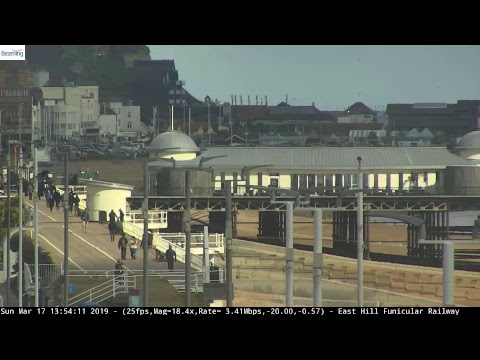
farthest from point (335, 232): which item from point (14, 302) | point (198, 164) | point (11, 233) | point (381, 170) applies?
point (14, 302)

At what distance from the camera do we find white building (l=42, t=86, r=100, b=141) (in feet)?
118

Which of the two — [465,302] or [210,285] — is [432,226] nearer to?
[465,302]

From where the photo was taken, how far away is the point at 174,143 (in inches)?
1591

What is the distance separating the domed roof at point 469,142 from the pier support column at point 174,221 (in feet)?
34.5

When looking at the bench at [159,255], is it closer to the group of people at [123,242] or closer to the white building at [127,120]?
the group of people at [123,242]

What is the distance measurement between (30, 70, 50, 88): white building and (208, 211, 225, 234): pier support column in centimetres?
658

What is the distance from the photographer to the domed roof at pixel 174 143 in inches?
1565

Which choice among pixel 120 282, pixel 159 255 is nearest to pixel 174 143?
pixel 159 255

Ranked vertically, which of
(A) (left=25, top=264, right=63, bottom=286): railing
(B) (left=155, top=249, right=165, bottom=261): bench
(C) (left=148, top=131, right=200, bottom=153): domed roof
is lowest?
(A) (left=25, top=264, right=63, bottom=286): railing

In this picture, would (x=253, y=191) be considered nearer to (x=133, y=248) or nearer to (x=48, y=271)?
(x=133, y=248)

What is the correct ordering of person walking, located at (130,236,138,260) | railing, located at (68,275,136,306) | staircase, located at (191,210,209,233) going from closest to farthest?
1. railing, located at (68,275,136,306)
2. person walking, located at (130,236,138,260)
3. staircase, located at (191,210,209,233)

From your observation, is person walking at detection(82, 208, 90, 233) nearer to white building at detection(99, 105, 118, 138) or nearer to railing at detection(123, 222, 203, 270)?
railing at detection(123, 222, 203, 270)

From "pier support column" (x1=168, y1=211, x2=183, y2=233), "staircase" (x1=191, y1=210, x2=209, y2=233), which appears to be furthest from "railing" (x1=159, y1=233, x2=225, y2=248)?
"staircase" (x1=191, y1=210, x2=209, y2=233)

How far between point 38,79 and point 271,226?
1009 cm
